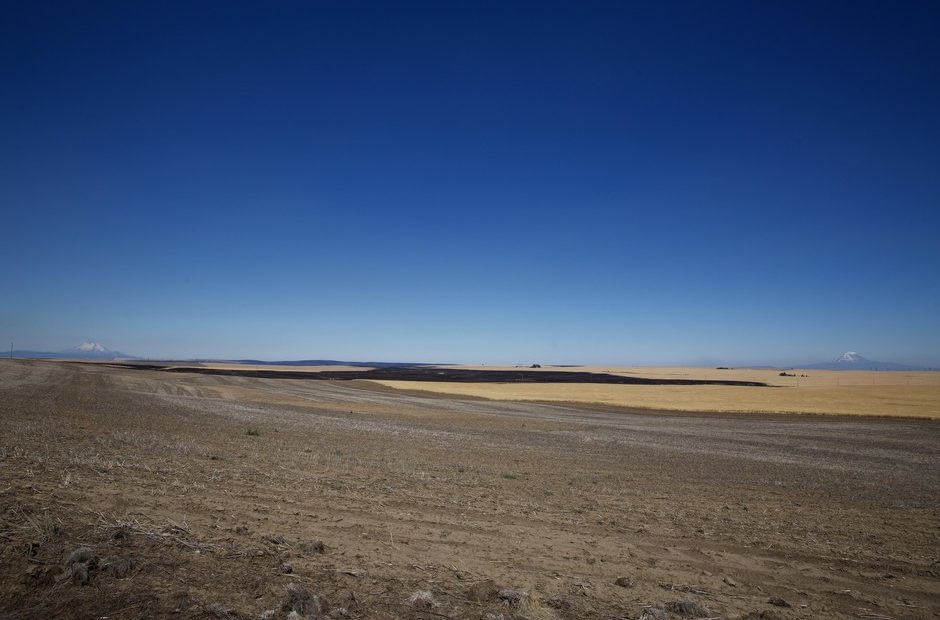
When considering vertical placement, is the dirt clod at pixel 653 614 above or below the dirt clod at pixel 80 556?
below

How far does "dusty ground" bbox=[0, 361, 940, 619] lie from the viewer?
16.5 ft

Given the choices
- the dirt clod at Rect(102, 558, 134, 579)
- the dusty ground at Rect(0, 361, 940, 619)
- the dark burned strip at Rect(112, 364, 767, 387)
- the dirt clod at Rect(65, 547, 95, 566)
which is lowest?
the dark burned strip at Rect(112, 364, 767, 387)

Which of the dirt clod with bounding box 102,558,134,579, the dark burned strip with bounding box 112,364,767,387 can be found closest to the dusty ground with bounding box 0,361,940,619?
the dirt clod with bounding box 102,558,134,579

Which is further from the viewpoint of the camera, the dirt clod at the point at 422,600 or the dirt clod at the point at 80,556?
the dirt clod at the point at 80,556

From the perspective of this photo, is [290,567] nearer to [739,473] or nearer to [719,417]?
[739,473]

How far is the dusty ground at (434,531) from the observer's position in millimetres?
5016

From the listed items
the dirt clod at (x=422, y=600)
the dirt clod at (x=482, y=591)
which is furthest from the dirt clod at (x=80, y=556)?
the dirt clod at (x=482, y=591)

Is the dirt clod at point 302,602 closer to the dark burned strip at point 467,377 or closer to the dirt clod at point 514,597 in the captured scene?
the dirt clod at point 514,597

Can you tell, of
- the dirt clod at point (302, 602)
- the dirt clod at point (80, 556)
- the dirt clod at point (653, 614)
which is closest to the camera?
the dirt clod at point (302, 602)

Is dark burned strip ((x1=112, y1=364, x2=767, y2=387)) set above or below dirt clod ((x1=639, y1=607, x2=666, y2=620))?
below

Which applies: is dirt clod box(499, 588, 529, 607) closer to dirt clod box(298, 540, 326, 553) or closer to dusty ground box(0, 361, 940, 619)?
dusty ground box(0, 361, 940, 619)

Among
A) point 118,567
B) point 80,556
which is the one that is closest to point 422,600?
point 118,567

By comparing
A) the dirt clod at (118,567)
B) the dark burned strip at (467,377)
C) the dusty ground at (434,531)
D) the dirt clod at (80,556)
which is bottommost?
the dark burned strip at (467,377)

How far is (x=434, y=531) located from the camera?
7375 mm
